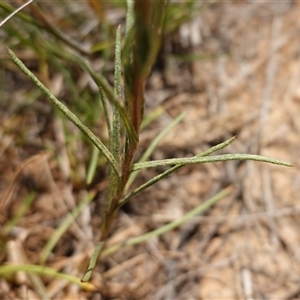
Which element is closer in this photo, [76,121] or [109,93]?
[109,93]

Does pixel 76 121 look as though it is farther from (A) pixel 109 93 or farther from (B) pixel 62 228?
(B) pixel 62 228

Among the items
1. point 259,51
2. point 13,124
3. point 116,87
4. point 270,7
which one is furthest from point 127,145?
point 270,7

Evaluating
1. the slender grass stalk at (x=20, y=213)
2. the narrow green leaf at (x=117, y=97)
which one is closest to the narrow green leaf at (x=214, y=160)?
the narrow green leaf at (x=117, y=97)

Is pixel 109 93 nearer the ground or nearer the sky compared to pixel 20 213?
nearer the sky

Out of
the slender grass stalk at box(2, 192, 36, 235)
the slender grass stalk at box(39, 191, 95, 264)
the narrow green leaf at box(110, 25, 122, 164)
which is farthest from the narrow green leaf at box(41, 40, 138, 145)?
the slender grass stalk at box(2, 192, 36, 235)

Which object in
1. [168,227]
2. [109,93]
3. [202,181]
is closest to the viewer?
[109,93]

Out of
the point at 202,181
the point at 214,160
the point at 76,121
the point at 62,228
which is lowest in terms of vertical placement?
the point at 202,181

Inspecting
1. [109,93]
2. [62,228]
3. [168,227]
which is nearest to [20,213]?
[62,228]

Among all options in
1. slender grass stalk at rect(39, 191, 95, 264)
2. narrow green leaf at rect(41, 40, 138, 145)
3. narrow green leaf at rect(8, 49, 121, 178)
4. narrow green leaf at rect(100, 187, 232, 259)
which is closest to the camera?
narrow green leaf at rect(41, 40, 138, 145)

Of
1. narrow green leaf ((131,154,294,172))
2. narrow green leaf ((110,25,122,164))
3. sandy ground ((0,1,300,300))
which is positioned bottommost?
sandy ground ((0,1,300,300))

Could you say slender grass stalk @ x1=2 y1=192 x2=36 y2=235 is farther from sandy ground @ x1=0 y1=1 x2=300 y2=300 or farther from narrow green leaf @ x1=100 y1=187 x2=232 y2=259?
narrow green leaf @ x1=100 y1=187 x2=232 y2=259

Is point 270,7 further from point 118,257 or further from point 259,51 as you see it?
point 118,257

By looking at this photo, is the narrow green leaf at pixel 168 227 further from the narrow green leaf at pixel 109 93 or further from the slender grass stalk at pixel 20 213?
the narrow green leaf at pixel 109 93
